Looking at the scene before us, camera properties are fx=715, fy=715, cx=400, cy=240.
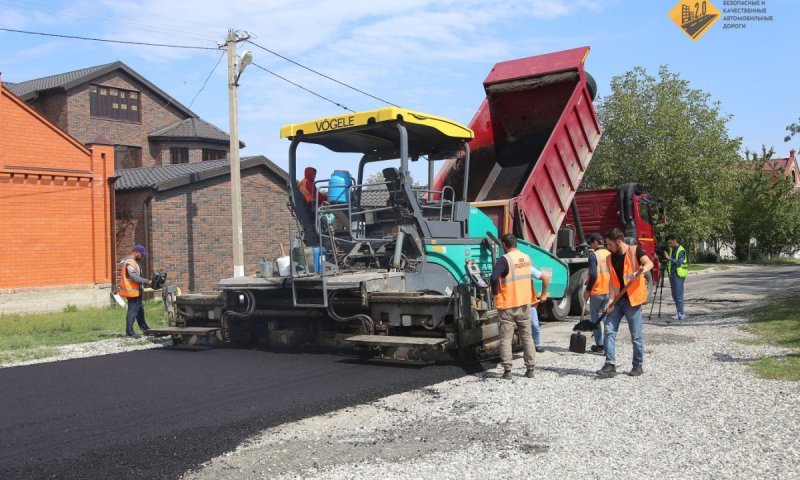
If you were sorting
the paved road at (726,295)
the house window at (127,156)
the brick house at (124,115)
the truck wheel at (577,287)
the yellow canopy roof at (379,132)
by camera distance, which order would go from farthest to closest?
the house window at (127,156)
the brick house at (124,115)
the paved road at (726,295)
the truck wheel at (577,287)
the yellow canopy roof at (379,132)

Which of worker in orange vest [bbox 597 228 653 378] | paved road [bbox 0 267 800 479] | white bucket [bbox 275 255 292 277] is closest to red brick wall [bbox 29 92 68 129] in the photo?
paved road [bbox 0 267 800 479]

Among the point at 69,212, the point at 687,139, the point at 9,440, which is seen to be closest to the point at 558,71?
the point at 9,440

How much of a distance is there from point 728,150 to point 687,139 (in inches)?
169

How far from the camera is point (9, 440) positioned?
16.4 feet

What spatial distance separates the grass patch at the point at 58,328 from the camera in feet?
33.7

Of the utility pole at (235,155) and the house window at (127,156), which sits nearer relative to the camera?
the utility pole at (235,155)

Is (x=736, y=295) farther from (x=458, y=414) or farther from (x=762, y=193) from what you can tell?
(x=762, y=193)

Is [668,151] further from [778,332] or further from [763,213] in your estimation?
[778,332]

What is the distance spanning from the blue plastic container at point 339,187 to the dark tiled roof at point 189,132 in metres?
23.7

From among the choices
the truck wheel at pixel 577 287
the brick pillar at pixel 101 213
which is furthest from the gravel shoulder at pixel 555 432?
the brick pillar at pixel 101 213

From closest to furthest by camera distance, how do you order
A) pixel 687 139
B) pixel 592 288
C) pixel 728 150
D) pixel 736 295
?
pixel 592 288
pixel 736 295
pixel 687 139
pixel 728 150

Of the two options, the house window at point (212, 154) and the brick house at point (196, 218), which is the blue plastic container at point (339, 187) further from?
the house window at point (212, 154)

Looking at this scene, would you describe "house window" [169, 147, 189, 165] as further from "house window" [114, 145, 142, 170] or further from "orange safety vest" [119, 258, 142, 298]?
"orange safety vest" [119, 258, 142, 298]

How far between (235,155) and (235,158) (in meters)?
0.06
